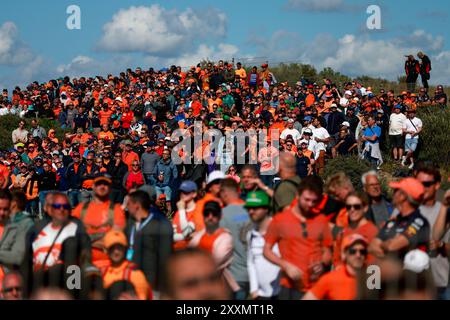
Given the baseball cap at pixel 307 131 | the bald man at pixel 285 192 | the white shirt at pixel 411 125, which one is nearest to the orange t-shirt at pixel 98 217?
the bald man at pixel 285 192

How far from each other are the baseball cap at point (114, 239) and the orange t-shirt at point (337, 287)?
185 centimetres

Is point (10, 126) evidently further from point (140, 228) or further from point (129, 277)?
point (129, 277)

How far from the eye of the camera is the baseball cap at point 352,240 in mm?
7016

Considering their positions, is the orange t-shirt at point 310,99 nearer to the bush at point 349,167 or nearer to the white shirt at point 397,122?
the white shirt at point 397,122

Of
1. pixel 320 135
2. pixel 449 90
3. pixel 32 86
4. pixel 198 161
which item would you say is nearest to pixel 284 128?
pixel 320 135

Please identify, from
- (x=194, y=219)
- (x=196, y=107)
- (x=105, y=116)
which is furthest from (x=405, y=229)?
(x=105, y=116)

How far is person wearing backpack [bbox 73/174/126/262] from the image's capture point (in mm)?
7764

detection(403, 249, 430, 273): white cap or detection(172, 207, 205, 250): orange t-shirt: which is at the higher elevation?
detection(172, 207, 205, 250): orange t-shirt

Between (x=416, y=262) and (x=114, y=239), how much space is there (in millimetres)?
2778

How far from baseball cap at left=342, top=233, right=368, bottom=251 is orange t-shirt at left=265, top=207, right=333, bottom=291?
27 cm

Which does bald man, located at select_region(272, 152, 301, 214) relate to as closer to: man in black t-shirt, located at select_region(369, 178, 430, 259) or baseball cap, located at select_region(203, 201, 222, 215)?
baseball cap, located at select_region(203, 201, 222, 215)

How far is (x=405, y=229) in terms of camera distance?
23.5 feet

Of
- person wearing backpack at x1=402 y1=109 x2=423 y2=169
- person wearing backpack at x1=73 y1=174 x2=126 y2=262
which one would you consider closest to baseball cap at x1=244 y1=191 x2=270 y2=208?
person wearing backpack at x1=73 y1=174 x2=126 y2=262
